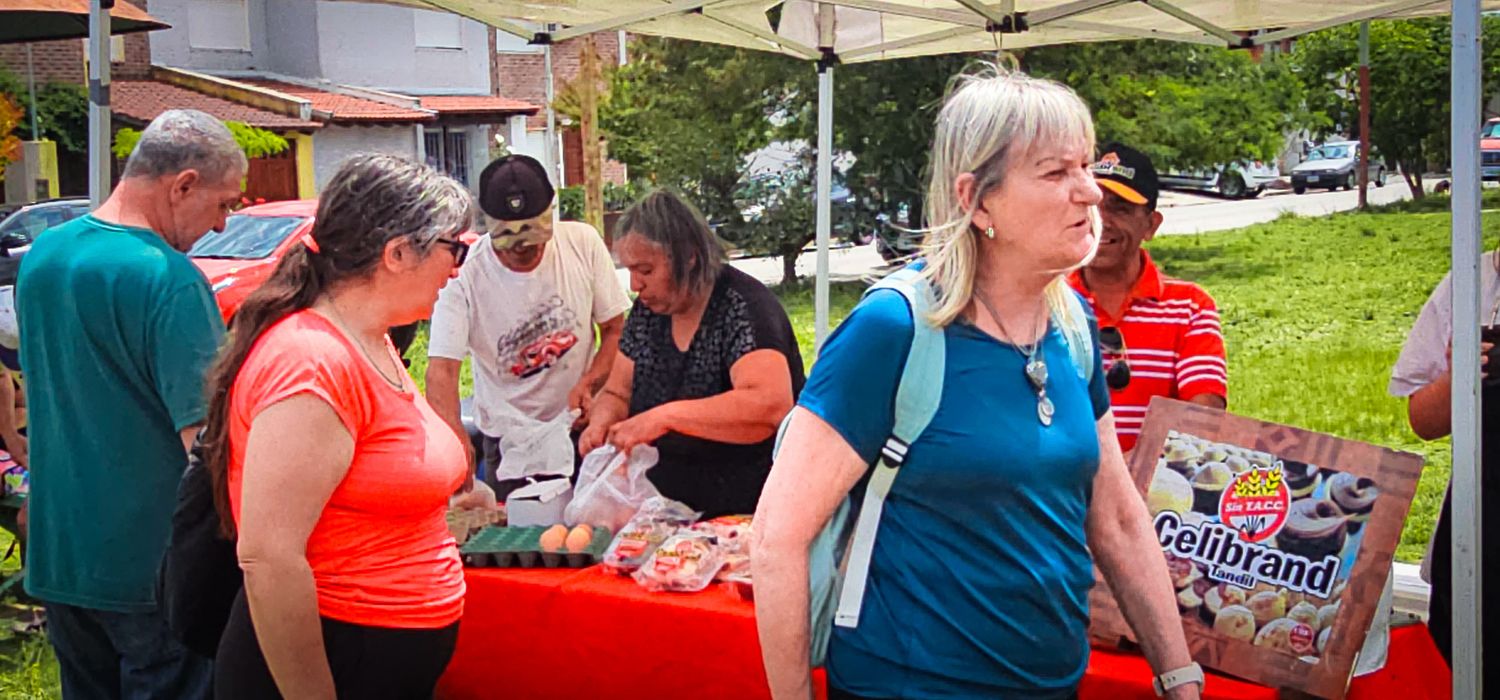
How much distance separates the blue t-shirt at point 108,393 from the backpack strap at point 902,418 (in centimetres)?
130

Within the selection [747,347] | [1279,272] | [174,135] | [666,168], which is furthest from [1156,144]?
[174,135]

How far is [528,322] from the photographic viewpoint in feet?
13.3

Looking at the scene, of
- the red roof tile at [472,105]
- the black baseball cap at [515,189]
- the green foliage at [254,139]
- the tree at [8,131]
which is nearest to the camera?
the black baseball cap at [515,189]

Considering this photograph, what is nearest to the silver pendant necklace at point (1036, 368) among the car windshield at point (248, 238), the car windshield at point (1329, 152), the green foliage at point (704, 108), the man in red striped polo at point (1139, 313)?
the man in red striped polo at point (1139, 313)

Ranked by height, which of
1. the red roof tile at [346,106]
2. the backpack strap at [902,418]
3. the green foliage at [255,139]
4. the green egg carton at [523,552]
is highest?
the red roof tile at [346,106]

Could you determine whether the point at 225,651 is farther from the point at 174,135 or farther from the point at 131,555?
the point at 174,135

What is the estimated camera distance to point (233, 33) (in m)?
25.7

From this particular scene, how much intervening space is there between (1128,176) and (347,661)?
6.06 ft

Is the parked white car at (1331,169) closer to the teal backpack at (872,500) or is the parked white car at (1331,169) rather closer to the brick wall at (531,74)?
the brick wall at (531,74)

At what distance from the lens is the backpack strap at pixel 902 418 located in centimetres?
165

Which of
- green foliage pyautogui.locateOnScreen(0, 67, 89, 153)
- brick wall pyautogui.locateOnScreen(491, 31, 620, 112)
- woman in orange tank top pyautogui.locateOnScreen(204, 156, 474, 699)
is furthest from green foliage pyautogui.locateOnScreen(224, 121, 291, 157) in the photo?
woman in orange tank top pyautogui.locateOnScreen(204, 156, 474, 699)

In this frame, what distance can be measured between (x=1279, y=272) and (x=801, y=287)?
17.9ft

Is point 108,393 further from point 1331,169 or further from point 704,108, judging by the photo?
point 1331,169

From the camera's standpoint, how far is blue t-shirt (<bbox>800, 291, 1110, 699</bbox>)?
1.66 metres
